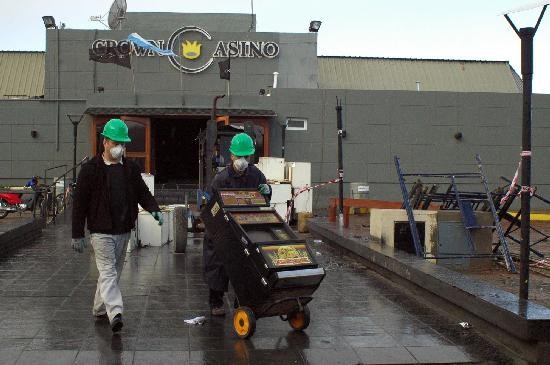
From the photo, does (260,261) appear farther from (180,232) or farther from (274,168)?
(274,168)

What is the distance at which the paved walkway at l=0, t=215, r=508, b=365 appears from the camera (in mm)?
5250

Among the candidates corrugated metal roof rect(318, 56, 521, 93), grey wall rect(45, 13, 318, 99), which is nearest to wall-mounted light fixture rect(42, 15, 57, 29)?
grey wall rect(45, 13, 318, 99)

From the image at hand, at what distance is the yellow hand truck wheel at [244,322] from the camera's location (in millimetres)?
5645

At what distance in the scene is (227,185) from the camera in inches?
264

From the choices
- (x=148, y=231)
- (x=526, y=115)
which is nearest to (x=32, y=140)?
(x=148, y=231)

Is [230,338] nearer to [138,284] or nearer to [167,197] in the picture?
[138,284]

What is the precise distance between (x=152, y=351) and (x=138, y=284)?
10.4 ft

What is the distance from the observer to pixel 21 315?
6523 mm

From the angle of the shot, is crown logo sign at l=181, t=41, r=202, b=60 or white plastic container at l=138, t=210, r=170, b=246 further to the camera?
crown logo sign at l=181, t=41, r=202, b=60

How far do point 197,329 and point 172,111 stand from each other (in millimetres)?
17812

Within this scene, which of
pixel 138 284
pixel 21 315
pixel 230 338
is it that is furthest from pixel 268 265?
pixel 138 284

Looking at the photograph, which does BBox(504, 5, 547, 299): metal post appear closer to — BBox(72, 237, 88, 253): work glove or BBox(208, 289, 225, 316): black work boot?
BBox(208, 289, 225, 316): black work boot

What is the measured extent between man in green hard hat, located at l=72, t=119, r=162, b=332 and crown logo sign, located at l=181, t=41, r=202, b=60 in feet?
67.2

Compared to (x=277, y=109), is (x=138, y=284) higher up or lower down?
lower down
